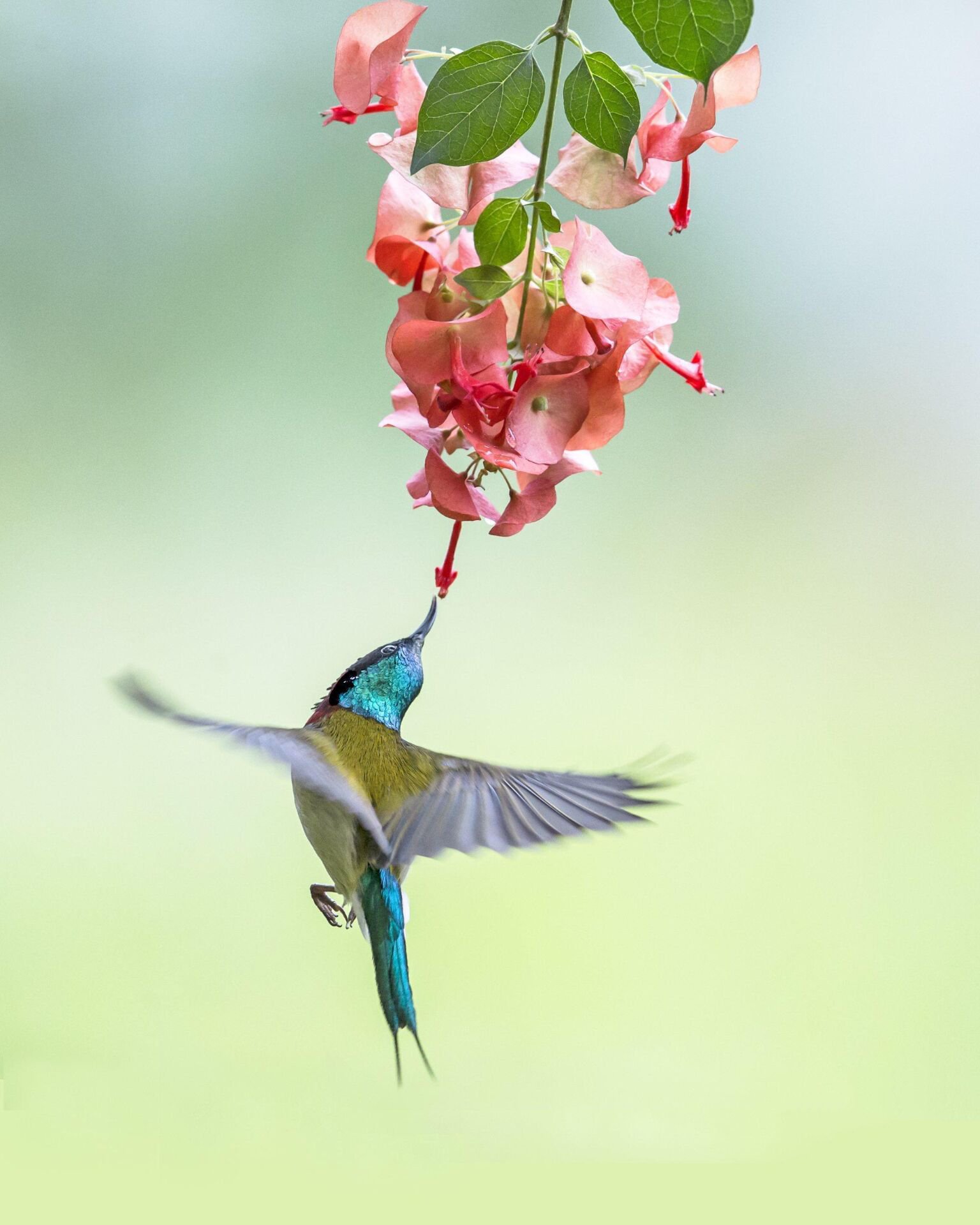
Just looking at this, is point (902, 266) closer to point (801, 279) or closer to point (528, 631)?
point (801, 279)

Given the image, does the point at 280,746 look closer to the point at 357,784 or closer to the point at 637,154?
the point at 357,784

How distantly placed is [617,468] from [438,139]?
1786 millimetres

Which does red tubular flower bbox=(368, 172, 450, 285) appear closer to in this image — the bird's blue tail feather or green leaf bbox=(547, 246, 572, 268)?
green leaf bbox=(547, 246, 572, 268)

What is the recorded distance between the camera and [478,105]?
492 mm

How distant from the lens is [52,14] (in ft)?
6.83

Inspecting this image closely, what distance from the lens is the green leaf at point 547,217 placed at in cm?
51

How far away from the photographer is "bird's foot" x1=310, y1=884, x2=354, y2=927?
97 centimetres

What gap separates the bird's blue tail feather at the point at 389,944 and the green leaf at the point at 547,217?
0.56 metres

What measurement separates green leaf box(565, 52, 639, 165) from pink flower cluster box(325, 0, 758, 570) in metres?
0.03

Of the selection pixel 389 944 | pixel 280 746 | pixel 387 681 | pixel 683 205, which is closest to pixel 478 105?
pixel 683 205

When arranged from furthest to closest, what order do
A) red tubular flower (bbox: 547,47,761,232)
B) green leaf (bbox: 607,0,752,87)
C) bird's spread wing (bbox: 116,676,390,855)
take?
bird's spread wing (bbox: 116,676,390,855)
red tubular flower (bbox: 547,47,761,232)
green leaf (bbox: 607,0,752,87)

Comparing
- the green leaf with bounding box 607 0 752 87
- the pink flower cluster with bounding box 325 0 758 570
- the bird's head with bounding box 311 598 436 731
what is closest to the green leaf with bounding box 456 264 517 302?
the pink flower cluster with bounding box 325 0 758 570

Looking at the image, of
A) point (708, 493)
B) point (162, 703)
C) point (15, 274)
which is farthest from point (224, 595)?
point (162, 703)

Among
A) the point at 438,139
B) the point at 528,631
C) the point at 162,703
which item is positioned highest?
the point at 528,631
